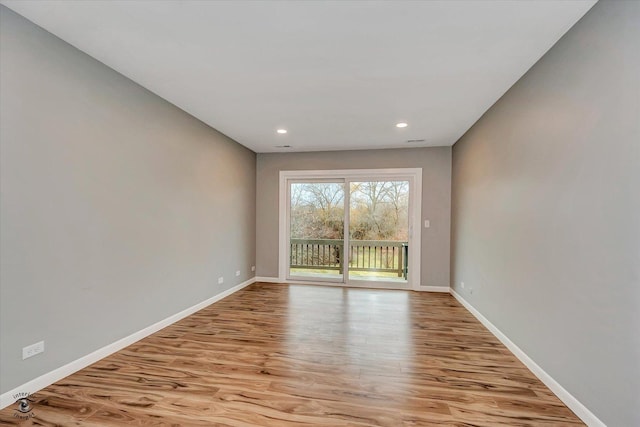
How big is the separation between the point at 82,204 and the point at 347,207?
392 cm

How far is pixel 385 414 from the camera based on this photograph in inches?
72.1

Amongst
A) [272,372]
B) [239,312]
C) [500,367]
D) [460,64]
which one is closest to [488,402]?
[500,367]

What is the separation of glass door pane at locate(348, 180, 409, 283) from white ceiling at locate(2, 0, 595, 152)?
1.93 metres

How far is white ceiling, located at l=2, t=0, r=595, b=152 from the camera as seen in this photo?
1758mm

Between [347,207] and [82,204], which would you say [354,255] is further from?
A: [82,204]

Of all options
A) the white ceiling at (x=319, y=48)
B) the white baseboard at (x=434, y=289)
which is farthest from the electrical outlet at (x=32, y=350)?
the white baseboard at (x=434, y=289)

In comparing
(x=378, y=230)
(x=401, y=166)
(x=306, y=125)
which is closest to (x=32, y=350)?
(x=306, y=125)

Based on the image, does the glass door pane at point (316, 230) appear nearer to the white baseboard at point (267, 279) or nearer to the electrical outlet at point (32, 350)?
the white baseboard at point (267, 279)

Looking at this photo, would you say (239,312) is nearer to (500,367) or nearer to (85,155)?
(85,155)

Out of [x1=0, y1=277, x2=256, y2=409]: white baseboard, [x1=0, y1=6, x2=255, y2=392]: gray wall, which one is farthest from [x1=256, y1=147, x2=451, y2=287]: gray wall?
[x1=0, y1=277, x2=256, y2=409]: white baseboard

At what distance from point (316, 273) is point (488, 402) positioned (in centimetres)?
380

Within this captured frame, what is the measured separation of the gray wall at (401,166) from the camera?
5000mm

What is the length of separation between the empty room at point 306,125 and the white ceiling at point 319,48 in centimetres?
2

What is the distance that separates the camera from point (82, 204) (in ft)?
7.51
